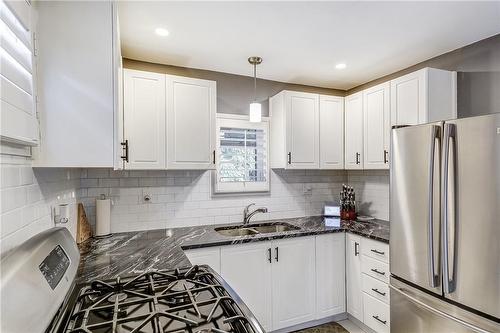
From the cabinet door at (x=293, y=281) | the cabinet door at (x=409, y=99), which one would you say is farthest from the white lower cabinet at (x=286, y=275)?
the cabinet door at (x=409, y=99)

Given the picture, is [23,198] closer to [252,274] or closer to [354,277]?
[252,274]

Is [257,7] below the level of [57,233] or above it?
above

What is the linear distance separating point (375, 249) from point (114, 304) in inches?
82.1

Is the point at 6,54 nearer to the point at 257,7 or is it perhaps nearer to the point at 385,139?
the point at 257,7

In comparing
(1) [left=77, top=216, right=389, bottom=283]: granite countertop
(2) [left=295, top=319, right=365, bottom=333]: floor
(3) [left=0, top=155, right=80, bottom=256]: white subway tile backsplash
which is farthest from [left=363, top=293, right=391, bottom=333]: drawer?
(3) [left=0, top=155, right=80, bottom=256]: white subway tile backsplash

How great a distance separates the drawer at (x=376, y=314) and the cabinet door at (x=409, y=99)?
1.57 meters

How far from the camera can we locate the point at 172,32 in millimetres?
2084

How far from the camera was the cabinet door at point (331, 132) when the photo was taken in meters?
3.11

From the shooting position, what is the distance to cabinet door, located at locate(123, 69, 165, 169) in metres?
2.30

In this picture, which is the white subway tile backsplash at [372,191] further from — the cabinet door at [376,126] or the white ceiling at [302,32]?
the white ceiling at [302,32]

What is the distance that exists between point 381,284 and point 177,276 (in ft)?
5.99

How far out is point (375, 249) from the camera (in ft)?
7.88

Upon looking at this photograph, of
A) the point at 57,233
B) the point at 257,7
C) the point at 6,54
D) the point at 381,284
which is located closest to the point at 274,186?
the point at 381,284

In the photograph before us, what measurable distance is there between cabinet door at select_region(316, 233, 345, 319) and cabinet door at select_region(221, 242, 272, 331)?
52 cm
